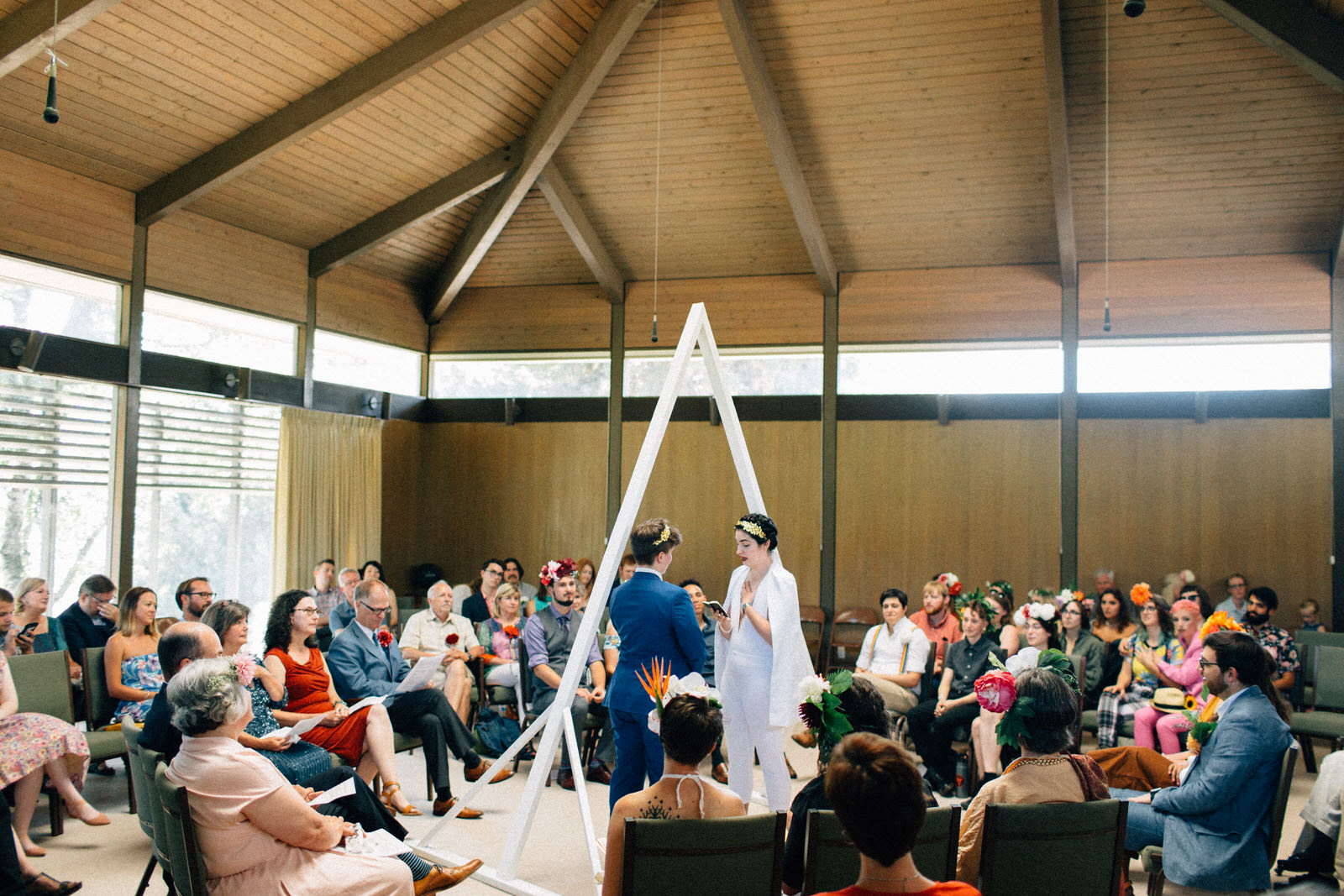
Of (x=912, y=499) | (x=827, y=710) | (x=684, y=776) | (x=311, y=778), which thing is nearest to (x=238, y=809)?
(x=311, y=778)

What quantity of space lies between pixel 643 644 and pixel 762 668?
0.52 metres

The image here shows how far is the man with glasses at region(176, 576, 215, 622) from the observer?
202 inches

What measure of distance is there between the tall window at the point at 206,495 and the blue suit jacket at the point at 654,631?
5.31m

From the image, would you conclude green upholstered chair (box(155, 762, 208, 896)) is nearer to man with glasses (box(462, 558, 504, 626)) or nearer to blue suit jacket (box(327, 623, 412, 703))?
blue suit jacket (box(327, 623, 412, 703))

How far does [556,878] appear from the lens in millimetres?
3836

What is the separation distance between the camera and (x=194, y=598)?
202 inches

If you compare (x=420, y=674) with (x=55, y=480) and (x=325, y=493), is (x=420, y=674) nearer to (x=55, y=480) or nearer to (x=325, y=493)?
(x=55, y=480)

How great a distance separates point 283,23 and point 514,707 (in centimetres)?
487

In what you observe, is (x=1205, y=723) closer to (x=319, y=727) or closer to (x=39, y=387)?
(x=319, y=727)

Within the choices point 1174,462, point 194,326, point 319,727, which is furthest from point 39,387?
point 1174,462

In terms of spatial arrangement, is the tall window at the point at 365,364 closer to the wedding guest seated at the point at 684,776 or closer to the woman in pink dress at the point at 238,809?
the woman in pink dress at the point at 238,809

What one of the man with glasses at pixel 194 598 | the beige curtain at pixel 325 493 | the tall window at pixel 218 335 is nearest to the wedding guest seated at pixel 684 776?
Answer: the man with glasses at pixel 194 598

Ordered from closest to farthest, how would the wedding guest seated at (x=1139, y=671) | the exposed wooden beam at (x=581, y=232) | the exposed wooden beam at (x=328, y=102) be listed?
the wedding guest seated at (x=1139, y=671)
the exposed wooden beam at (x=328, y=102)
the exposed wooden beam at (x=581, y=232)

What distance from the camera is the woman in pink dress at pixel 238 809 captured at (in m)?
2.60
